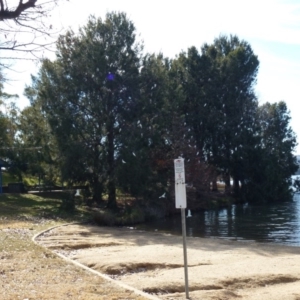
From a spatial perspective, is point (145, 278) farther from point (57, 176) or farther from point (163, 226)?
point (57, 176)

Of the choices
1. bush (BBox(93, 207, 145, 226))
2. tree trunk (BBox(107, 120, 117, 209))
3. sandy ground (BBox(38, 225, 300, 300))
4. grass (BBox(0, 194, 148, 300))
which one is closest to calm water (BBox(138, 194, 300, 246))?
bush (BBox(93, 207, 145, 226))

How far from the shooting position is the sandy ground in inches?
412

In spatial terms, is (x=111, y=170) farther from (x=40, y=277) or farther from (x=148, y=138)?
(x=40, y=277)

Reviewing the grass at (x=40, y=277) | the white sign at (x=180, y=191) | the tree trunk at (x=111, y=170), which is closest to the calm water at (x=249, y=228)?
the tree trunk at (x=111, y=170)

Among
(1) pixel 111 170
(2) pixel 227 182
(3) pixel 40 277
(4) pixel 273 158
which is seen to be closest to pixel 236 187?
(2) pixel 227 182

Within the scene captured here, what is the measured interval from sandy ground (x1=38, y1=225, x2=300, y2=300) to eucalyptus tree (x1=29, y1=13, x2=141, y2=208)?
16.8 metres

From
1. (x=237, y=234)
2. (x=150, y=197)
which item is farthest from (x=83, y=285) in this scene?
(x=150, y=197)

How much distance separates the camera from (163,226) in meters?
32.2

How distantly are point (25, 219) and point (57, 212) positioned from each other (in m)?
6.08

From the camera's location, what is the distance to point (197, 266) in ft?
44.3

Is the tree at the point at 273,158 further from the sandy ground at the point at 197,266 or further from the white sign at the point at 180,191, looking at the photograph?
the white sign at the point at 180,191

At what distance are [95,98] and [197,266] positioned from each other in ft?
84.6

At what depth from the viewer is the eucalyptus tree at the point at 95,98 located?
37.1 m

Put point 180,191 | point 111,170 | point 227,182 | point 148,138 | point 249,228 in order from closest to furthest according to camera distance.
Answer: point 180,191, point 249,228, point 111,170, point 148,138, point 227,182
